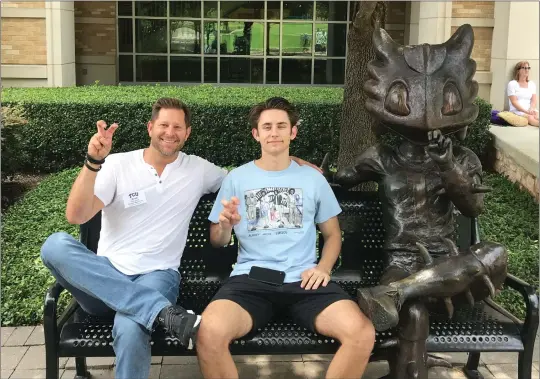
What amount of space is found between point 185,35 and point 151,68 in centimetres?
120

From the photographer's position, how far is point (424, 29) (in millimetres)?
12336

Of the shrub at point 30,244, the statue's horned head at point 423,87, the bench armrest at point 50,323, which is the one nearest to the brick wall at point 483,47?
the shrub at point 30,244

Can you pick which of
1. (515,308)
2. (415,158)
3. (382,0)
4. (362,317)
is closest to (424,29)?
(382,0)

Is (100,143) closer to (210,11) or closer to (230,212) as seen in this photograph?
(230,212)

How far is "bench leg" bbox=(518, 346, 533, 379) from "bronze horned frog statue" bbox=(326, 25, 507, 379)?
0.36 m

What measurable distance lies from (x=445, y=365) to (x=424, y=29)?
9.86 m

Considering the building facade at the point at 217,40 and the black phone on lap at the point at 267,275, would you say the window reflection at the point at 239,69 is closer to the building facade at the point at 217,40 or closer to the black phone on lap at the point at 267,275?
the building facade at the point at 217,40

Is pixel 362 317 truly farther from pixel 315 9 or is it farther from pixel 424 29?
pixel 315 9

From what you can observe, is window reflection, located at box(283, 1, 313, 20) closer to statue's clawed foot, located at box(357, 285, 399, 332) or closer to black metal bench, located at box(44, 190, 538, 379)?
black metal bench, located at box(44, 190, 538, 379)

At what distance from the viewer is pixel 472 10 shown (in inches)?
476

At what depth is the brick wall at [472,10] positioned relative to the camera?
12.0 m

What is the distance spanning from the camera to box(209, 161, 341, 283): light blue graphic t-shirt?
3.11 meters

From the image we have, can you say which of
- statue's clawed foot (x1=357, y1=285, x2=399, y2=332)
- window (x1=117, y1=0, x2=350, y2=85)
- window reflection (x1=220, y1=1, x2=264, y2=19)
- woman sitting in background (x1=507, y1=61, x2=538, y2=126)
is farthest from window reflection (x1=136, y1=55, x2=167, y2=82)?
statue's clawed foot (x1=357, y1=285, x2=399, y2=332)

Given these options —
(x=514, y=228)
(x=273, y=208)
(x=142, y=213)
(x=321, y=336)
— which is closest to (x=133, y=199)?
(x=142, y=213)
